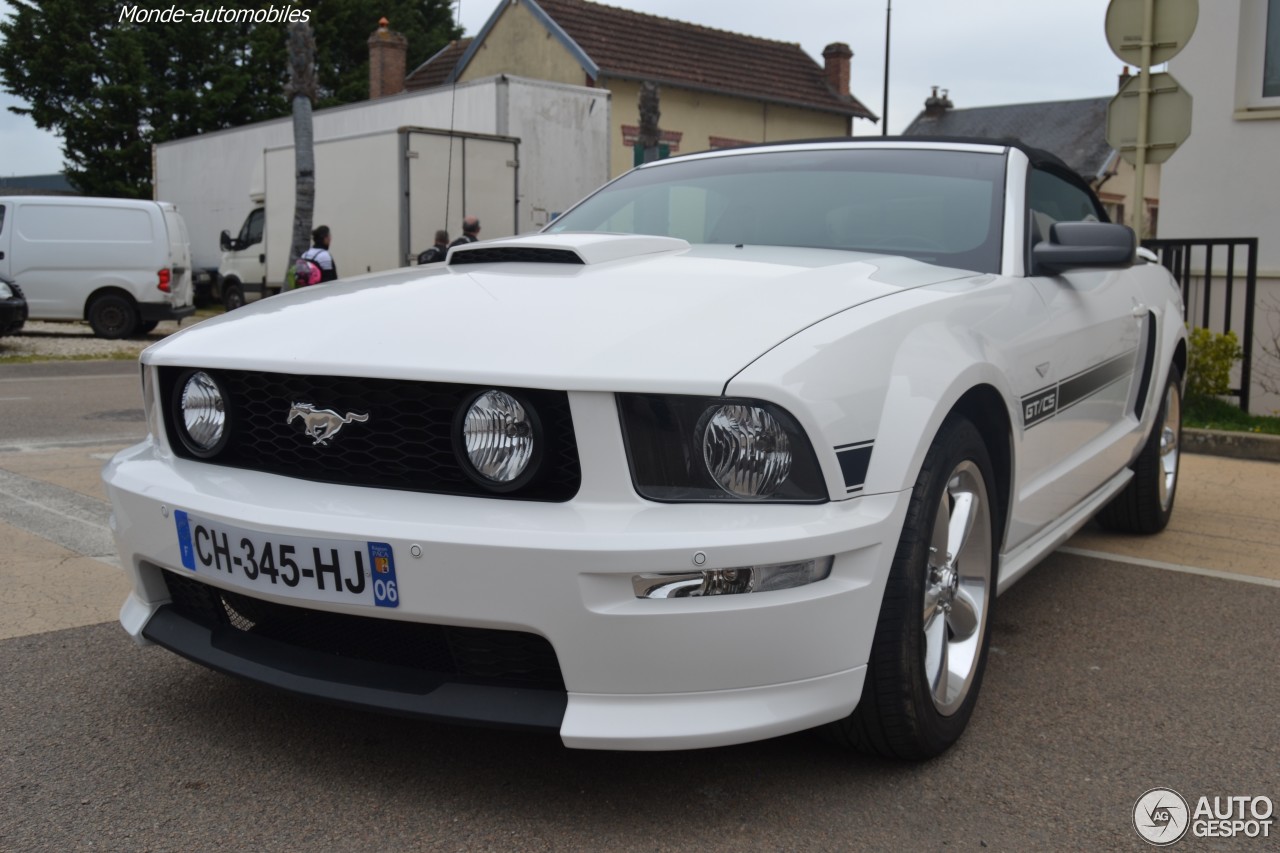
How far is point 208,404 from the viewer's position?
259 cm

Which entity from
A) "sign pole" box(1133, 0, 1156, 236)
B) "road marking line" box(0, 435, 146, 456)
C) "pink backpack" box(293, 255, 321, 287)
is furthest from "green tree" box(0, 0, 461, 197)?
"sign pole" box(1133, 0, 1156, 236)

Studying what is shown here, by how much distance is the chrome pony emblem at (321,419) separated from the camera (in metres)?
2.34

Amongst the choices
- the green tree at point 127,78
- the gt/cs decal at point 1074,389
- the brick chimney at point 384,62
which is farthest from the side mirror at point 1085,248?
the green tree at point 127,78

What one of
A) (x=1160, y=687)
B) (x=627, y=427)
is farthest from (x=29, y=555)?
(x=1160, y=687)

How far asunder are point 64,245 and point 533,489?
16139 mm

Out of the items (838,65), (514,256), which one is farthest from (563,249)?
(838,65)

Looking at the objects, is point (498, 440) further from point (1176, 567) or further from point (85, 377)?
point (85, 377)

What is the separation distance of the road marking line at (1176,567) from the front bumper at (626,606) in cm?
260

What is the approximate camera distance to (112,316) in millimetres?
16656

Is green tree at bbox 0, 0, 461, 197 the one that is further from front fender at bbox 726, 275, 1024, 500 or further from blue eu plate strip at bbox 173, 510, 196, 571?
front fender at bbox 726, 275, 1024, 500

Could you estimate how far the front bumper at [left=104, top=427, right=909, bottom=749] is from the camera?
206 cm

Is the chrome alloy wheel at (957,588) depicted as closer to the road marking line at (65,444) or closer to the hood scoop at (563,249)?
the hood scoop at (563,249)

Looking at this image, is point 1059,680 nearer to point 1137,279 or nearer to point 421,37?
point 1137,279

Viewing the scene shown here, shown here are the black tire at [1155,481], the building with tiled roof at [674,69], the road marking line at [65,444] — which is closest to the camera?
the black tire at [1155,481]
